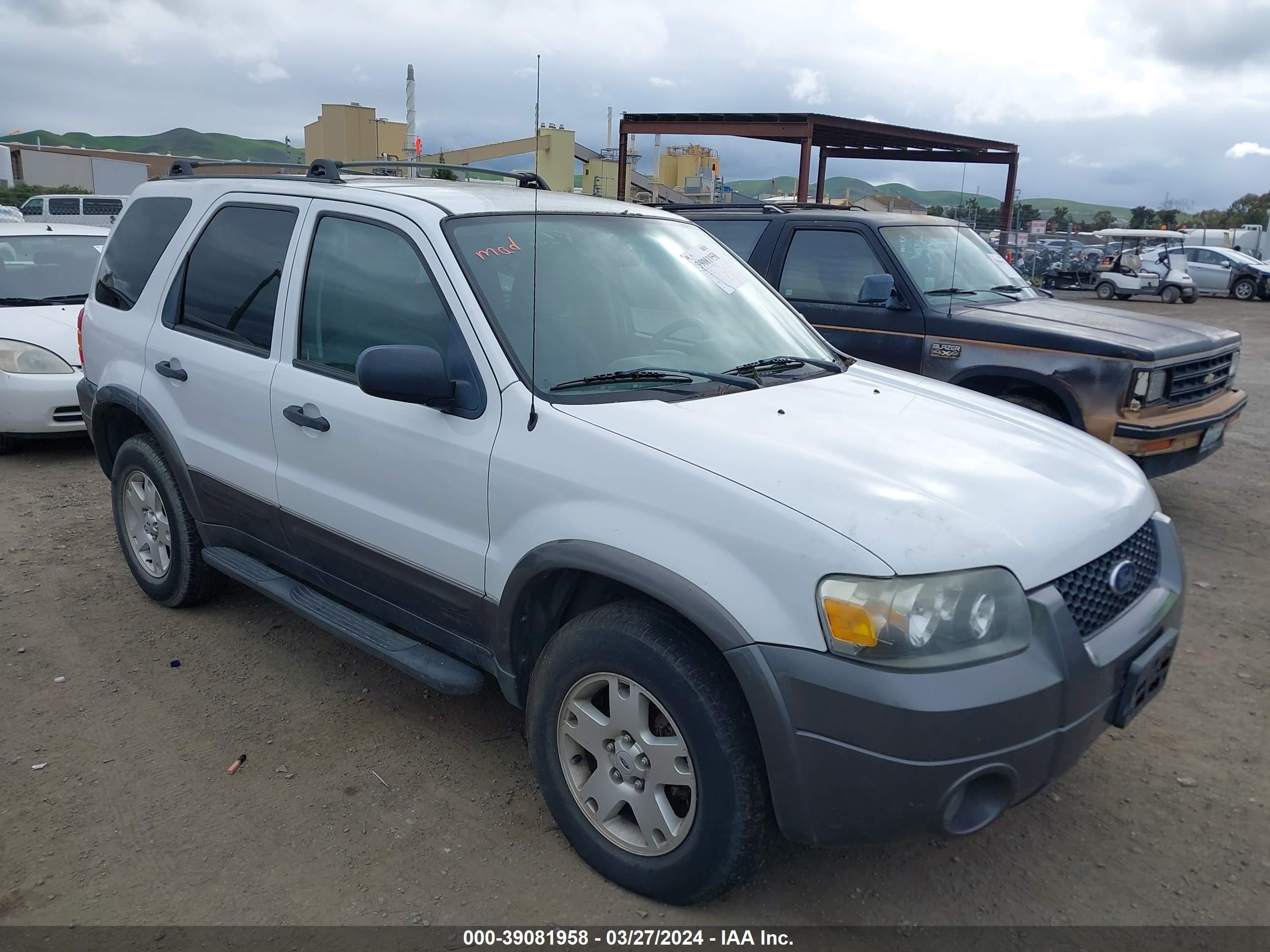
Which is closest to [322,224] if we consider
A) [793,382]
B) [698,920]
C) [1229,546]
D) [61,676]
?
[793,382]

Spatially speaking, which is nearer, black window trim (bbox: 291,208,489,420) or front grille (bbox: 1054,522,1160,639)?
front grille (bbox: 1054,522,1160,639)

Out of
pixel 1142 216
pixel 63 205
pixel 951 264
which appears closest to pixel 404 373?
pixel 951 264

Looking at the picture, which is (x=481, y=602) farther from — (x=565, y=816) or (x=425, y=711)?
(x=425, y=711)

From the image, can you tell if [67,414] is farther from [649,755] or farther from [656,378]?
[649,755]

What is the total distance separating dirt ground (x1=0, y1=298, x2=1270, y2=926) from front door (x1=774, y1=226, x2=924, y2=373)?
8.92 ft

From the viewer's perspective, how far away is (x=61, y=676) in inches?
162

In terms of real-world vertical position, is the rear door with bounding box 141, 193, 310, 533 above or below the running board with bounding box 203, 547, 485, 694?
above

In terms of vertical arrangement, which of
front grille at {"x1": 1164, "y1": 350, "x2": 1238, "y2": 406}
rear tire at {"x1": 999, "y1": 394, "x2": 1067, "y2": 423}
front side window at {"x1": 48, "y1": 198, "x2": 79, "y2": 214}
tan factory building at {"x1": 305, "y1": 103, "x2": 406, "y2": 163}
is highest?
tan factory building at {"x1": 305, "y1": 103, "x2": 406, "y2": 163}

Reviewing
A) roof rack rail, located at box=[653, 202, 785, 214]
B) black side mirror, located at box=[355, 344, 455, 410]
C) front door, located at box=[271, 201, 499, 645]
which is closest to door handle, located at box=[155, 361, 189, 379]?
front door, located at box=[271, 201, 499, 645]

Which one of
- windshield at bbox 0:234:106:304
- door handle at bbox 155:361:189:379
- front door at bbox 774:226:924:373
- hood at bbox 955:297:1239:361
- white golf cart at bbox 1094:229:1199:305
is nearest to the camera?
door handle at bbox 155:361:189:379

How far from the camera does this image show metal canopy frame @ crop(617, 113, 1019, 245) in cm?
1474

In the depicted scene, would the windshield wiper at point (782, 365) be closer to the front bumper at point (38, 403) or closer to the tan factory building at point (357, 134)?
the front bumper at point (38, 403)

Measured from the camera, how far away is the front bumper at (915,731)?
2252 mm

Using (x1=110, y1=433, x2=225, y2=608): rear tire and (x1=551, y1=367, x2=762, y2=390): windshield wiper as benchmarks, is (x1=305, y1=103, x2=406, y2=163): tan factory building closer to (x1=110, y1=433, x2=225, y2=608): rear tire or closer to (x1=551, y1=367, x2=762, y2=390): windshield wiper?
(x1=110, y1=433, x2=225, y2=608): rear tire
